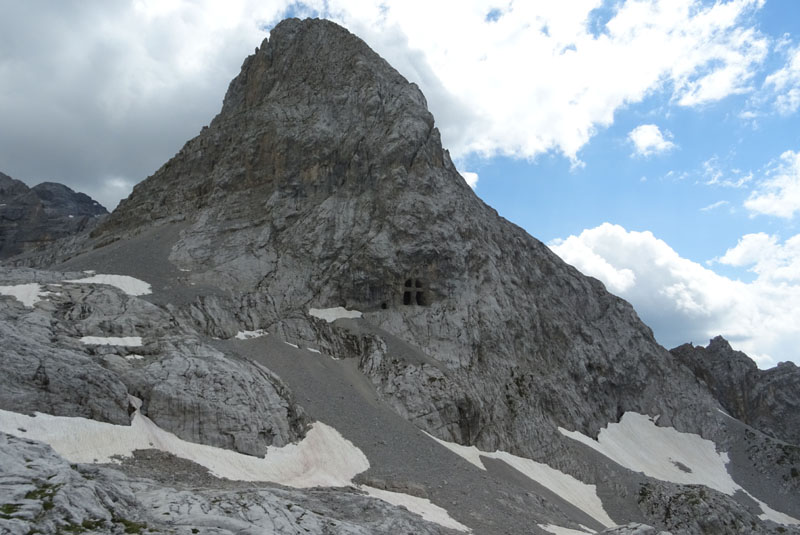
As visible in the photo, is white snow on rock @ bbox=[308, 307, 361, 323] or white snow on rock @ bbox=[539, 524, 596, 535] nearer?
white snow on rock @ bbox=[539, 524, 596, 535]

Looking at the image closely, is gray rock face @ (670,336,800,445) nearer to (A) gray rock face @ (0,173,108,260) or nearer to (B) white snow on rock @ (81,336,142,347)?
(B) white snow on rock @ (81,336,142,347)

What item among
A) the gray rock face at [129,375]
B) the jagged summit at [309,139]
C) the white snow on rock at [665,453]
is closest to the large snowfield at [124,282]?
the gray rock face at [129,375]

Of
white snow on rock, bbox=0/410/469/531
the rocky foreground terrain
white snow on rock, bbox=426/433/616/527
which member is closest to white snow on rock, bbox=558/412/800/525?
the rocky foreground terrain

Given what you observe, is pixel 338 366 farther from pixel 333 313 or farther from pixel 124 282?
pixel 124 282

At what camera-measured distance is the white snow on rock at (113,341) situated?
3559 cm

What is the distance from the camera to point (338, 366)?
160 feet

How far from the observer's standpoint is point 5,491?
13.8m

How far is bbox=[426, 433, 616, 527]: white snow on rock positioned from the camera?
44.6 metres

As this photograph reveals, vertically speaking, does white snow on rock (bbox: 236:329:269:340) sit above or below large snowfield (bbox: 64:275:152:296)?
below

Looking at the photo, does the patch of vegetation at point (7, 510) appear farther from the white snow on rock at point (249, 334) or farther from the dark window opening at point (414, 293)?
the dark window opening at point (414, 293)

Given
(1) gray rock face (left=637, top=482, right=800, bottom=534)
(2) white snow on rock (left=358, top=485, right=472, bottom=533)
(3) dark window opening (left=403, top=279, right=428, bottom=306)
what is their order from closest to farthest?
(2) white snow on rock (left=358, top=485, right=472, bottom=533), (1) gray rock face (left=637, top=482, right=800, bottom=534), (3) dark window opening (left=403, top=279, right=428, bottom=306)

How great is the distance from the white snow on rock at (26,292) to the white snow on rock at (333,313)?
882 inches

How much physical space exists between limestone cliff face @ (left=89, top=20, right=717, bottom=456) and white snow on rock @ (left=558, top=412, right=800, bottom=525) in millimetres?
1765

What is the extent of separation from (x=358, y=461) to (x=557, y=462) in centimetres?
2330
